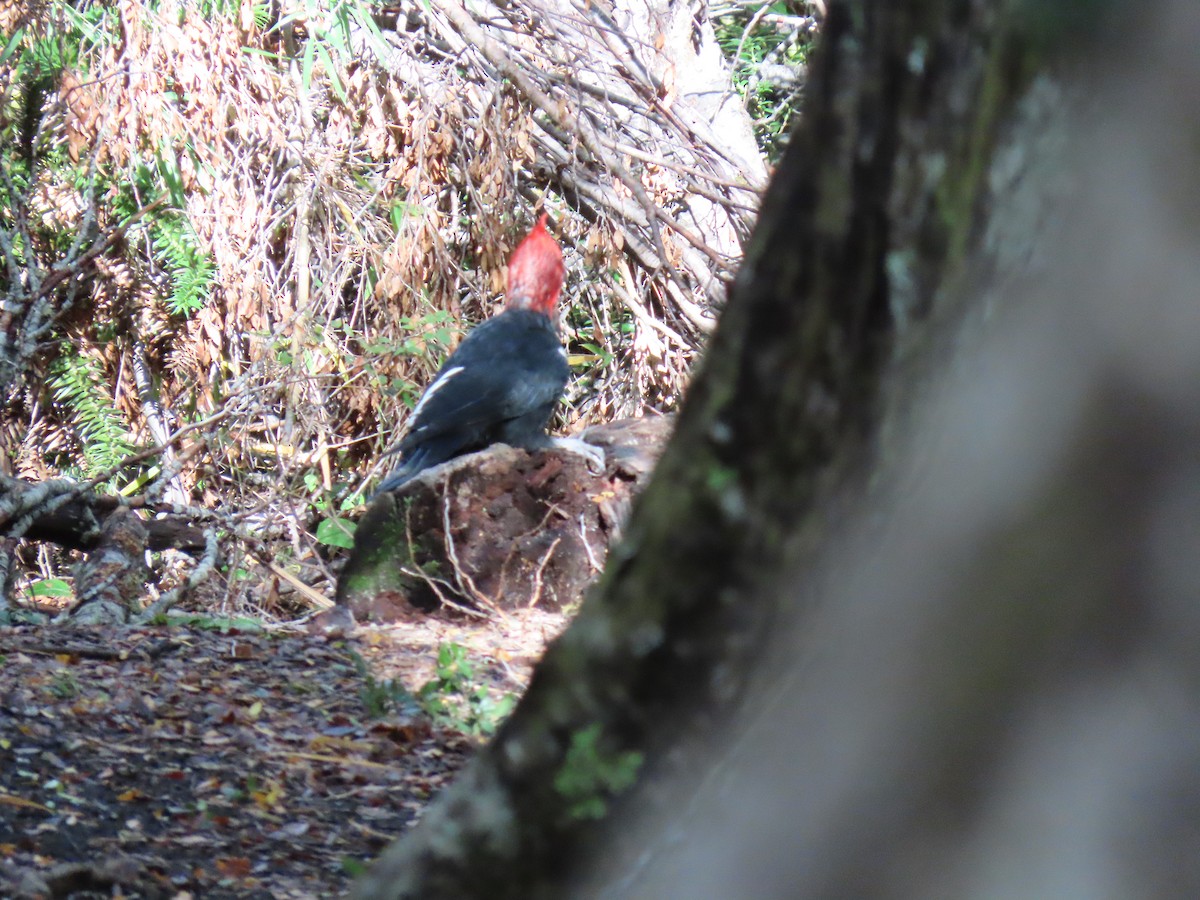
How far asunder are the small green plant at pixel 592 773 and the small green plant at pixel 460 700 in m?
2.18

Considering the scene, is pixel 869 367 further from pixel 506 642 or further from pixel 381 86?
pixel 381 86

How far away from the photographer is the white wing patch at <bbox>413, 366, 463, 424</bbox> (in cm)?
513

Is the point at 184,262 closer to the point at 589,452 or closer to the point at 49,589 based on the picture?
the point at 49,589

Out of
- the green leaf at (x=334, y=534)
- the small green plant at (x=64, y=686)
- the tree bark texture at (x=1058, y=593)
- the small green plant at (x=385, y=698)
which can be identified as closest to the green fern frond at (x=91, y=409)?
the green leaf at (x=334, y=534)

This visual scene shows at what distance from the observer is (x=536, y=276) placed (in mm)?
5891

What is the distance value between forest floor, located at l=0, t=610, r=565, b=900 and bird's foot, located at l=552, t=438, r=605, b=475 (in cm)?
75

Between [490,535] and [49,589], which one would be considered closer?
[490,535]

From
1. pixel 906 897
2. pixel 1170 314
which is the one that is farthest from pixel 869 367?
pixel 906 897

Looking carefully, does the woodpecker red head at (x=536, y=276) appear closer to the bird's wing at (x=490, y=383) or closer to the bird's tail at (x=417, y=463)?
the bird's wing at (x=490, y=383)

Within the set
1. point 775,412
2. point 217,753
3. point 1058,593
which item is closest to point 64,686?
point 217,753

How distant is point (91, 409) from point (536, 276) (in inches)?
129

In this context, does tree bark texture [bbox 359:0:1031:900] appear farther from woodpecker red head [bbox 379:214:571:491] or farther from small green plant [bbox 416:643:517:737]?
woodpecker red head [bbox 379:214:571:491]

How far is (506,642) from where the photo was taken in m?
4.32

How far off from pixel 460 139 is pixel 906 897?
6290mm
